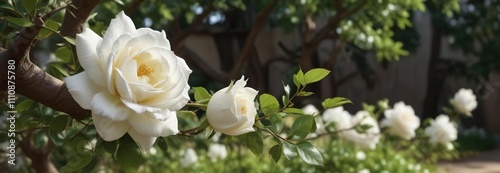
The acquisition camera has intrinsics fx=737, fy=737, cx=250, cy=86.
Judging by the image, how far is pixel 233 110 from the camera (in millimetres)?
934

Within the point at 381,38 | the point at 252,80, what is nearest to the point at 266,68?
the point at 252,80

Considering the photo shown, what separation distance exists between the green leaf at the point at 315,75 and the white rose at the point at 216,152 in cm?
289

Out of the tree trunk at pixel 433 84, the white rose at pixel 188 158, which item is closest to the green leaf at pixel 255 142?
the white rose at pixel 188 158

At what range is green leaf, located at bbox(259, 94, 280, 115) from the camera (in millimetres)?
1057

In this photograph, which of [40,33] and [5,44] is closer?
[40,33]

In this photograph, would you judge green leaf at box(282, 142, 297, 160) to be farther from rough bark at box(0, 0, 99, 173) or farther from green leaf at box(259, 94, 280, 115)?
rough bark at box(0, 0, 99, 173)

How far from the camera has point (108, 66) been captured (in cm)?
80

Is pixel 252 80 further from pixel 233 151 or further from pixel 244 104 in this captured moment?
pixel 244 104

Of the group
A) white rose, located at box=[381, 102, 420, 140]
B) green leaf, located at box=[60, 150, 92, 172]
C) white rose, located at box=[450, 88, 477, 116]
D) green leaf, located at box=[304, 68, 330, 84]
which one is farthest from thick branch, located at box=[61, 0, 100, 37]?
white rose, located at box=[450, 88, 477, 116]

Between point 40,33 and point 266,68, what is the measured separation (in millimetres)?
8415

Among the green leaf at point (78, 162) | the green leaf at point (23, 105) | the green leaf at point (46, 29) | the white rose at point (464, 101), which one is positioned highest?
the white rose at point (464, 101)

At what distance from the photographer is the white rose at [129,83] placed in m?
0.81

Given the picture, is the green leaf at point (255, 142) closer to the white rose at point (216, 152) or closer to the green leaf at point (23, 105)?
the green leaf at point (23, 105)

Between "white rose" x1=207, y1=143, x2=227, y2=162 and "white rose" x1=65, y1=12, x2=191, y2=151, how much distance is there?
10.0ft
